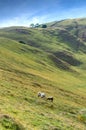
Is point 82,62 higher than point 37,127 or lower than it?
lower

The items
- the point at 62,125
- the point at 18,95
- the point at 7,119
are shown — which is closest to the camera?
the point at 7,119

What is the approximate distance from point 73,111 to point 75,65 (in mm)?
130839

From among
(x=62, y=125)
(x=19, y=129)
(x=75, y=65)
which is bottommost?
(x=75, y=65)

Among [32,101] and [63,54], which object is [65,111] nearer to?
[32,101]

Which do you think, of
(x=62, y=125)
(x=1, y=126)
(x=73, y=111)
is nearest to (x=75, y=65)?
(x=73, y=111)

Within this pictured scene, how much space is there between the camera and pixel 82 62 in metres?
190

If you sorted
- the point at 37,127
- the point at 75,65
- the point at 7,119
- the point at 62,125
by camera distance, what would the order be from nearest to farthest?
1. the point at 7,119
2. the point at 37,127
3. the point at 62,125
4. the point at 75,65

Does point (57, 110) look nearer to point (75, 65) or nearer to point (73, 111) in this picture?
point (73, 111)

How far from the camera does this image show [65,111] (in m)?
46.2

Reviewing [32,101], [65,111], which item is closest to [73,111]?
[65,111]

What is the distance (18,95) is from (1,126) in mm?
20662

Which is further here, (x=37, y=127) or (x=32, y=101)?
(x=32, y=101)

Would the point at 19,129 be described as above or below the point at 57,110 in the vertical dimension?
above

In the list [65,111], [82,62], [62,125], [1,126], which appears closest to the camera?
[1,126]
